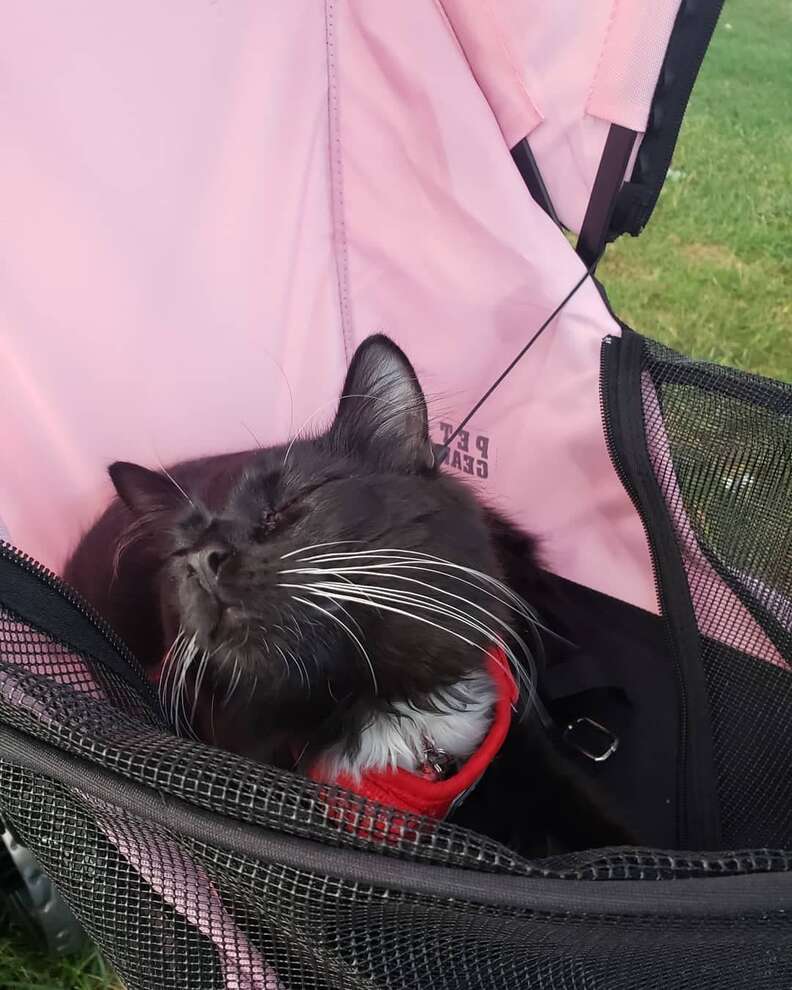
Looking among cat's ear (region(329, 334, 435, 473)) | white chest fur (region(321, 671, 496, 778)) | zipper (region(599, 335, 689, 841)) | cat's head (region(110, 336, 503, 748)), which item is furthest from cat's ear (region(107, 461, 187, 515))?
A: zipper (region(599, 335, 689, 841))

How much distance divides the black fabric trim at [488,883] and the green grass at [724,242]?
6.58 ft

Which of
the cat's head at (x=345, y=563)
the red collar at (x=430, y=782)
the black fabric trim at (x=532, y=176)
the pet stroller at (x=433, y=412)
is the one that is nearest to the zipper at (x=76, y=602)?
the pet stroller at (x=433, y=412)

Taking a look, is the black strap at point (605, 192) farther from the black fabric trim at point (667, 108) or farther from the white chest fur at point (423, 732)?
the white chest fur at point (423, 732)

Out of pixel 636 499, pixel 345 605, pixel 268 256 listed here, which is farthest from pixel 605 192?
Result: pixel 345 605

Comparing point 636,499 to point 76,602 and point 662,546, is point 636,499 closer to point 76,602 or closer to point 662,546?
point 662,546

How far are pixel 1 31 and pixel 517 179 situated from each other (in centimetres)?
73

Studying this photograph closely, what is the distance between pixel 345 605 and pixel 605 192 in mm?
673

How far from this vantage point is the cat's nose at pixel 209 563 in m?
0.97

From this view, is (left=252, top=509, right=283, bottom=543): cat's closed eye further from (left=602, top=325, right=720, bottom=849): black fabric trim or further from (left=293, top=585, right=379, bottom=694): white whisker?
(left=602, top=325, right=720, bottom=849): black fabric trim

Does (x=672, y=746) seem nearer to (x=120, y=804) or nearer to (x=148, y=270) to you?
(x=120, y=804)

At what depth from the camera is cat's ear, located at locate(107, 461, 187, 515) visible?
1168 mm

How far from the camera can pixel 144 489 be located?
1198mm

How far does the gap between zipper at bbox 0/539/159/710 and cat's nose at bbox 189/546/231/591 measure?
12 cm

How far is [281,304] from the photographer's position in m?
1.48
